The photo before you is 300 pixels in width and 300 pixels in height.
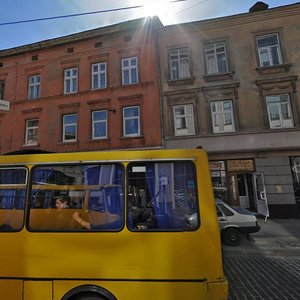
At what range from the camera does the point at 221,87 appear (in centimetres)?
1530

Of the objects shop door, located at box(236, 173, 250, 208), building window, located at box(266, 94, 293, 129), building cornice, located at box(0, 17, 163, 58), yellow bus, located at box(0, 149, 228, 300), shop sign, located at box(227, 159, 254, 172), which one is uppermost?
building cornice, located at box(0, 17, 163, 58)

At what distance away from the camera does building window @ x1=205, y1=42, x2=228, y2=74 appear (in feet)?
51.8

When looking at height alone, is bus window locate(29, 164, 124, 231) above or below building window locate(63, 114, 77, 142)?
below

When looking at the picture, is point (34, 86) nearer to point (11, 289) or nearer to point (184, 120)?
point (184, 120)

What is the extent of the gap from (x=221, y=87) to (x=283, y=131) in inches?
164

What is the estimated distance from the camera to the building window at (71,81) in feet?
59.6

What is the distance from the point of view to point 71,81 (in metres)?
18.2

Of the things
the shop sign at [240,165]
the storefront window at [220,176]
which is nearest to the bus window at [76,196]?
the storefront window at [220,176]

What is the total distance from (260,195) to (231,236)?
5.98 m

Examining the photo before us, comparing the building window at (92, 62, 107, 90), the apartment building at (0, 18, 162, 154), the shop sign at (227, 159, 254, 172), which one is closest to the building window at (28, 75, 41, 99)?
the apartment building at (0, 18, 162, 154)

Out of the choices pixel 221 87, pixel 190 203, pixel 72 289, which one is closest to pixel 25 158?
pixel 72 289

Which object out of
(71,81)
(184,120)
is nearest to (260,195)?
(184,120)

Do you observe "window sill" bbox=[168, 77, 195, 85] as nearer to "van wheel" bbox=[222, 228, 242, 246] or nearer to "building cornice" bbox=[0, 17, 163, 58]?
"building cornice" bbox=[0, 17, 163, 58]

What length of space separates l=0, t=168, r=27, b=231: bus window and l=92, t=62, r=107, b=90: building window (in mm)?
14571
